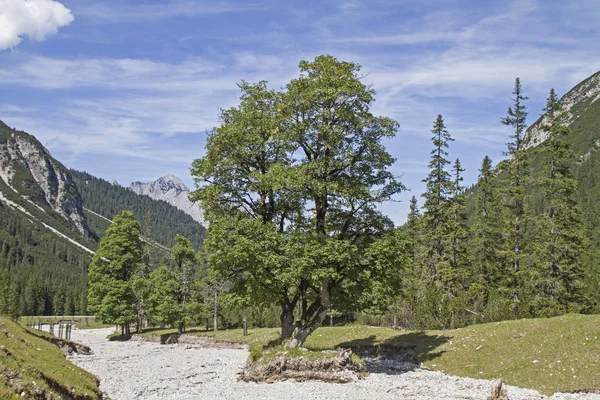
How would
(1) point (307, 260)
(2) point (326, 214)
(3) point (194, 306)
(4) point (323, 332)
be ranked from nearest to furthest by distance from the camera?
1. (1) point (307, 260)
2. (2) point (326, 214)
3. (4) point (323, 332)
4. (3) point (194, 306)

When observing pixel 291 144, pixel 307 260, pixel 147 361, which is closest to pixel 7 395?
pixel 307 260

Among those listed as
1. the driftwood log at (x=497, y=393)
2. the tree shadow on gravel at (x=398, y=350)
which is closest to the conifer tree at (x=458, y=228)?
the tree shadow on gravel at (x=398, y=350)

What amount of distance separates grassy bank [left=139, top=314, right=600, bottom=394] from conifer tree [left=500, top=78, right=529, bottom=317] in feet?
42.9

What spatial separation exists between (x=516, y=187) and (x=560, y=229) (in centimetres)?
620

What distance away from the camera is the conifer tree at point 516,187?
1565 inches

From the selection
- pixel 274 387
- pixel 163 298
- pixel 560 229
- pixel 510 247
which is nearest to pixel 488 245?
pixel 510 247

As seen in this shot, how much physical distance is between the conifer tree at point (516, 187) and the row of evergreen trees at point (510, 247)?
0.08m

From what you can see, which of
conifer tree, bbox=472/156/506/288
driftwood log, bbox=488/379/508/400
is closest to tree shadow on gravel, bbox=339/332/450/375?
driftwood log, bbox=488/379/508/400

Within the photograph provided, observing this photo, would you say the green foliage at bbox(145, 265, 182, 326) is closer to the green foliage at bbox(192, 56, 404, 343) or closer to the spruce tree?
the green foliage at bbox(192, 56, 404, 343)

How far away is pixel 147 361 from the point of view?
31969mm

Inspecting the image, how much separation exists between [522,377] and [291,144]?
16.5 meters

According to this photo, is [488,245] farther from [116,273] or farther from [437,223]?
[116,273]

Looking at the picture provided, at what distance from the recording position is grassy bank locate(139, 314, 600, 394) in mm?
19453

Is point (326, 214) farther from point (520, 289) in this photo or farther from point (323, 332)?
point (520, 289)
